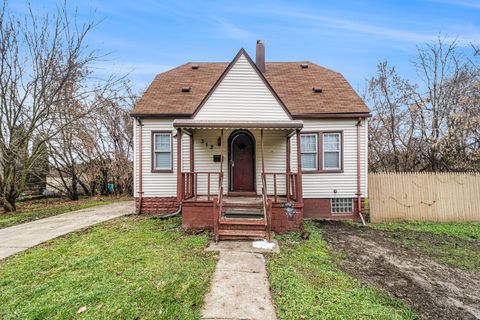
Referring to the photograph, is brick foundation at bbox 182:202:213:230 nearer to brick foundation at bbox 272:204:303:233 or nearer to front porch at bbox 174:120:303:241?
front porch at bbox 174:120:303:241

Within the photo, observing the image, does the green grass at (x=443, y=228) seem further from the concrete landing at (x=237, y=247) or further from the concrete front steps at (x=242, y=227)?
the concrete landing at (x=237, y=247)

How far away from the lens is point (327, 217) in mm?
9500

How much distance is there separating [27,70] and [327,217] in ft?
45.6

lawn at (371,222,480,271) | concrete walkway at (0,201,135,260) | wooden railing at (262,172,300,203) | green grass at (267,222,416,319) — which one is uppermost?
wooden railing at (262,172,300,203)

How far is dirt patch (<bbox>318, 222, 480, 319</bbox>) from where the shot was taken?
3557 millimetres

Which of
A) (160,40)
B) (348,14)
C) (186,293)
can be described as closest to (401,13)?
(348,14)

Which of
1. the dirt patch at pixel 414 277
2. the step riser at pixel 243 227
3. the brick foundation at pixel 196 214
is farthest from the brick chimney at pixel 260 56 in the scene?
the dirt patch at pixel 414 277

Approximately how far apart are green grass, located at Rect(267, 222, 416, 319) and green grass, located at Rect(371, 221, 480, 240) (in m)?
4.54

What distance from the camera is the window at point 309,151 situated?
31.3 feet

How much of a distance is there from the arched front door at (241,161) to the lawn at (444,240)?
4.56 metres

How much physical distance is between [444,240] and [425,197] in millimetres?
2651

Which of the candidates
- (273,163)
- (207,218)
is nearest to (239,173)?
(273,163)

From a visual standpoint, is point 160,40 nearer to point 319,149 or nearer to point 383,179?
point 319,149

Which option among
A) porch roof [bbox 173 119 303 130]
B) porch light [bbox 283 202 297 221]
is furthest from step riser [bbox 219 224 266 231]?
porch roof [bbox 173 119 303 130]
